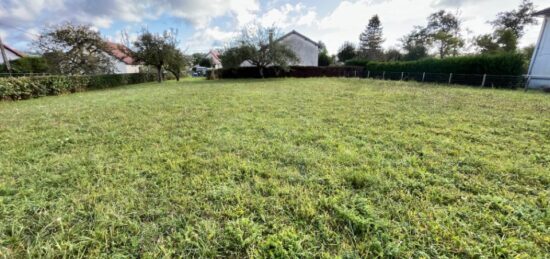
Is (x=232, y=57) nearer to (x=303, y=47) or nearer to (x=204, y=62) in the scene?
(x=303, y=47)

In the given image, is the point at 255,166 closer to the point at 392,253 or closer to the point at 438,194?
the point at 392,253

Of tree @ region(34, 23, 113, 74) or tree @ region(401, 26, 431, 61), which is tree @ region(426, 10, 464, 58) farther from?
tree @ region(34, 23, 113, 74)

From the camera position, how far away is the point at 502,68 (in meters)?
10.9

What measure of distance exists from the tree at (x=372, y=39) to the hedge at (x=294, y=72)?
1904cm

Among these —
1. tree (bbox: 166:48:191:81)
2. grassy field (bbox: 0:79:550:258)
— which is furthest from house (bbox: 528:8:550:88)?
tree (bbox: 166:48:191:81)

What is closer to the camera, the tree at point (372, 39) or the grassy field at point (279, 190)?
the grassy field at point (279, 190)

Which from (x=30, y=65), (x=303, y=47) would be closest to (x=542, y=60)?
(x=303, y=47)

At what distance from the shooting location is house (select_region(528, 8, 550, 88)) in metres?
10.2

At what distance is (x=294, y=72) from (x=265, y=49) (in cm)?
407

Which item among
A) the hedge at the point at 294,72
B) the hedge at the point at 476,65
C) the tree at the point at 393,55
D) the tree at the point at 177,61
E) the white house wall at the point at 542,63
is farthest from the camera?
the tree at the point at 393,55

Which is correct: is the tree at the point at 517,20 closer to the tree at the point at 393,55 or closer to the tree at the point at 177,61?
the tree at the point at 393,55

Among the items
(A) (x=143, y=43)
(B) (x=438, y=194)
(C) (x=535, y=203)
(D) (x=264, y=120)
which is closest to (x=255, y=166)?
(B) (x=438, y=194)

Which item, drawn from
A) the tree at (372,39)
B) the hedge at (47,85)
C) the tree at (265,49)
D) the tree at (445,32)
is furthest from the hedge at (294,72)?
the tree at (372,39)

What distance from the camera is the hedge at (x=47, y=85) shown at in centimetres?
877
